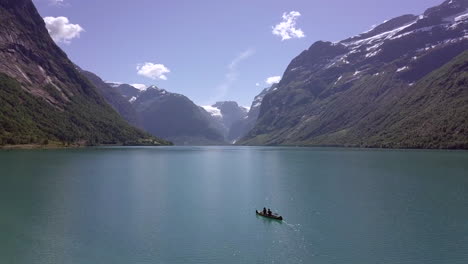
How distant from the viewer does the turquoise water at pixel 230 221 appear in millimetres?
46281

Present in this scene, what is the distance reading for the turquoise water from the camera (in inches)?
1822

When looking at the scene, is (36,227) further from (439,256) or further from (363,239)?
(439,256)

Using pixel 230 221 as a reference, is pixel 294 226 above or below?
below

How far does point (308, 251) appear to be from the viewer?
157ft

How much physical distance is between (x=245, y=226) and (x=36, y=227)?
101ft

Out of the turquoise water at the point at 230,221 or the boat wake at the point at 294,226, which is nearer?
the turquoise water at the point at 230,221

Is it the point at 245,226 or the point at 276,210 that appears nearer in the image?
the point at 245,226

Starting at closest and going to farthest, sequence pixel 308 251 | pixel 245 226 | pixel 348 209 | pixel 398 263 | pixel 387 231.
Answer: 1. pixel 398 263
2. pixel 308 251
3. pixel 387 231
4. pixel 245 226
5. pixel 348 209

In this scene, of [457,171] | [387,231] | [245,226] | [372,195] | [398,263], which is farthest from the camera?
[457,171]

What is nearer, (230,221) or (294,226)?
(294,226)

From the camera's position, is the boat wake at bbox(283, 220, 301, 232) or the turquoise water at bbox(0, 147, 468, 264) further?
the boat wake at bbox(283, 220, 301, 232)

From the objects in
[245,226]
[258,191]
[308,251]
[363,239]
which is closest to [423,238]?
[363,239]

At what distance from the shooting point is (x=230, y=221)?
210 feet

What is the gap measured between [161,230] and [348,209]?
34.8 m
